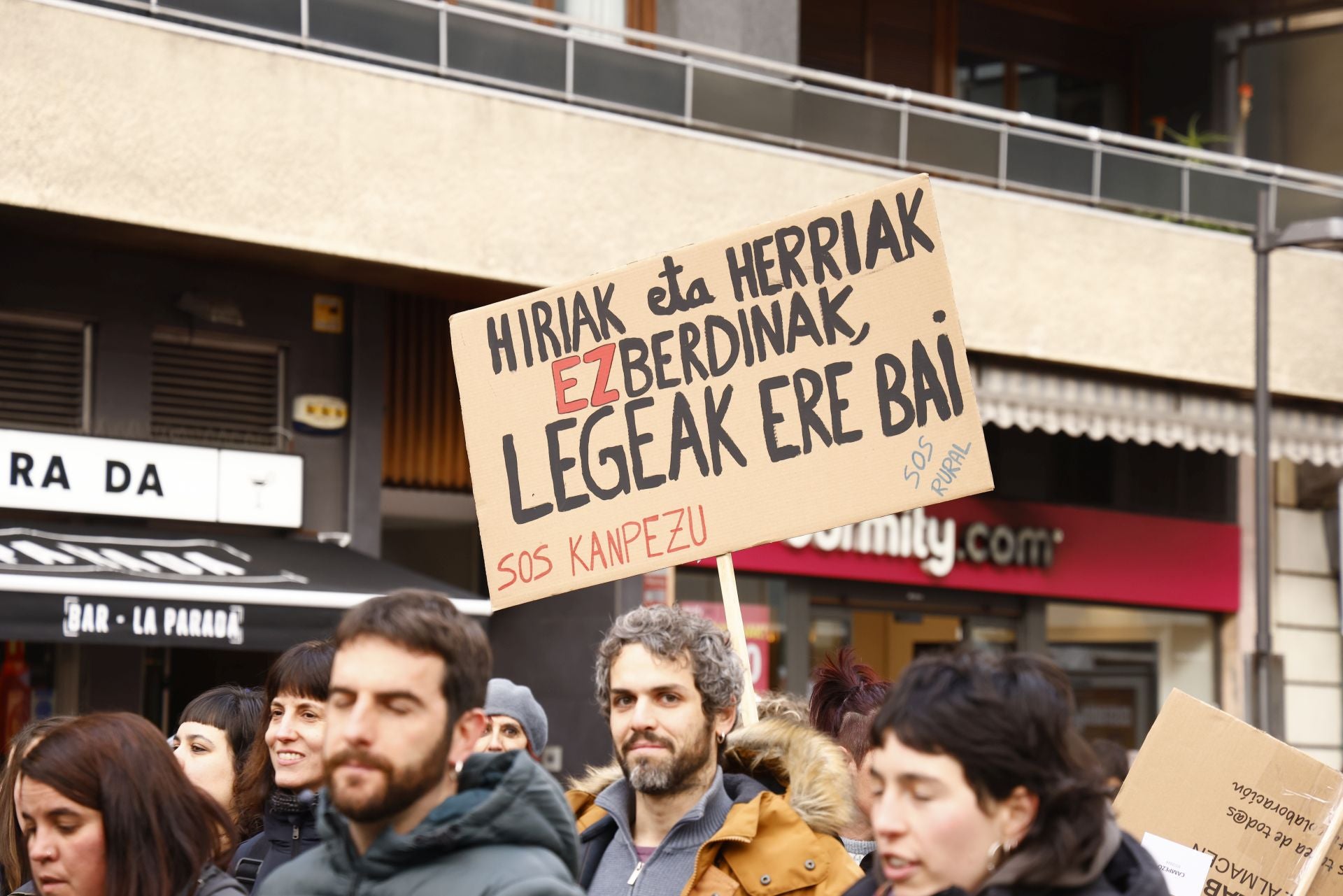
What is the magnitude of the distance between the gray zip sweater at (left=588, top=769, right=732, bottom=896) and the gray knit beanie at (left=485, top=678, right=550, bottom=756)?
93 centimetres

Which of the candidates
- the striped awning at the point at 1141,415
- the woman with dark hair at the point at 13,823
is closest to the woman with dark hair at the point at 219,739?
the woman with dark hair at the point at 13,823

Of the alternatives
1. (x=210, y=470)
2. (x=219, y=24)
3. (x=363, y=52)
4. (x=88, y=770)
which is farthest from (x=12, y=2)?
(x=88, y=770)

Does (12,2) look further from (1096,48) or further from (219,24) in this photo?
(1096,48)

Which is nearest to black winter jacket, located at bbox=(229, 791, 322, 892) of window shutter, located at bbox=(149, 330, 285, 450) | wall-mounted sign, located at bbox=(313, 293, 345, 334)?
window shutter, located at bbox=(149, 330, 285, 450)

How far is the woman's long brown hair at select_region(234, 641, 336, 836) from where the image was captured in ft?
16.1

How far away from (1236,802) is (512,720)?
1974mm

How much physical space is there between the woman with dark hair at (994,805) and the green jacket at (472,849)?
1.67 feet

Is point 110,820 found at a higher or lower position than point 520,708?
lower

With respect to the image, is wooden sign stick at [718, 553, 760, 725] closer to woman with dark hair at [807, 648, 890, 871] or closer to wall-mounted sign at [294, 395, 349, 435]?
woman with dark hair at [807, 648, 890, 871]

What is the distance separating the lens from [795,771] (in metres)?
4.54

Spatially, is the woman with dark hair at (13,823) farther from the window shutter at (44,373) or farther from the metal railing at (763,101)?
the metal railing at (763,101)

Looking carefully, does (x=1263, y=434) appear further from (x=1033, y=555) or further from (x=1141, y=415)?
(x=1033, y=555)

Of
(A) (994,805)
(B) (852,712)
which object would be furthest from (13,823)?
(A) (994,805)

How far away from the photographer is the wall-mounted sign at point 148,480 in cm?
1069
